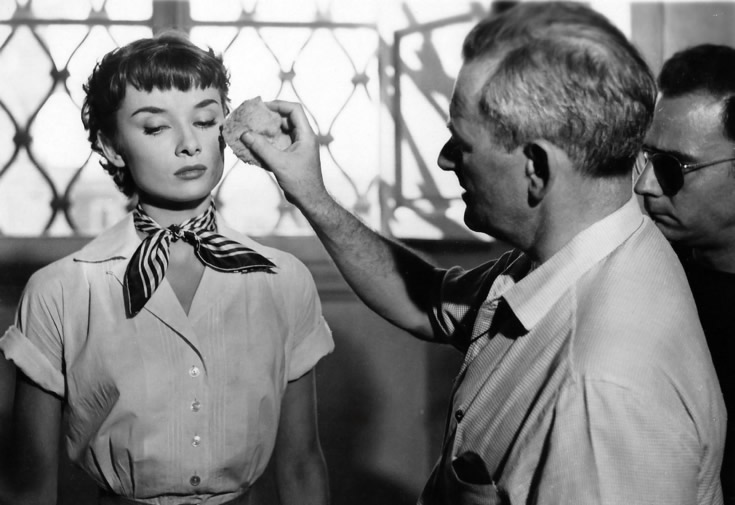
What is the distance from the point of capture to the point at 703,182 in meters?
1.82

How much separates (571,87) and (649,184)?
2.33 feet

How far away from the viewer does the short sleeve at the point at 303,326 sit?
189cm

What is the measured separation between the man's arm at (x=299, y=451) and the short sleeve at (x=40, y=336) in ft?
1.64

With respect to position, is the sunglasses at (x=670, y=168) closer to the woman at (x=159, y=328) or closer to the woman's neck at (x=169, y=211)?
the woman at (x=159, y=328)

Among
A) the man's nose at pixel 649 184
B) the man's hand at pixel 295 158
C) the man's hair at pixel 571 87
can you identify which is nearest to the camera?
the man's hair at pixel 571 87

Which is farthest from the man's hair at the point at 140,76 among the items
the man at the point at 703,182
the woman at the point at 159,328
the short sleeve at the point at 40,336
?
the man at the point at 703,182

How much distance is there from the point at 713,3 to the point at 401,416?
1.67 metres

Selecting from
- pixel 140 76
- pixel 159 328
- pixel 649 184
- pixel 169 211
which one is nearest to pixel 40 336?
pixel 159 328

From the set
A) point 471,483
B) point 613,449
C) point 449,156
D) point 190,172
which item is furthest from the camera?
point 190,172

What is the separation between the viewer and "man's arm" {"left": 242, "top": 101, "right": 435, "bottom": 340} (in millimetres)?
1670

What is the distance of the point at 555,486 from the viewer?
1.12m

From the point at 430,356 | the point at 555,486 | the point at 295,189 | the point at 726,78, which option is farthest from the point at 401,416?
the point at 555,486

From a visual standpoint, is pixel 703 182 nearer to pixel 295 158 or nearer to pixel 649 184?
pixel 649 184

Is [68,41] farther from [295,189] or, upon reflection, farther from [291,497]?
[291,497]
